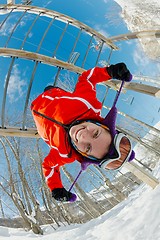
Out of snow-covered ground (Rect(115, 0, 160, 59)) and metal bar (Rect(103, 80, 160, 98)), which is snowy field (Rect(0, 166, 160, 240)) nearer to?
metal bar (Rect(103, 80, 160, 98))

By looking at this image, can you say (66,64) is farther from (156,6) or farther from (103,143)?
(156,6)

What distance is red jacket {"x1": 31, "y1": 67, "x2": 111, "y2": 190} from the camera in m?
3.63

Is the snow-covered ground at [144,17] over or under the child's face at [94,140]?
over

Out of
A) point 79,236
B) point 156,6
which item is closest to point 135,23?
point 156,6

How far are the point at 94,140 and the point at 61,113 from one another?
815mm

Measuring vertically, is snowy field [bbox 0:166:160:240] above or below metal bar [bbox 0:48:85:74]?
below

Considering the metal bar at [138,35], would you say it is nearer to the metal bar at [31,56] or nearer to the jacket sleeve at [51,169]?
the metal bar at [31,56]

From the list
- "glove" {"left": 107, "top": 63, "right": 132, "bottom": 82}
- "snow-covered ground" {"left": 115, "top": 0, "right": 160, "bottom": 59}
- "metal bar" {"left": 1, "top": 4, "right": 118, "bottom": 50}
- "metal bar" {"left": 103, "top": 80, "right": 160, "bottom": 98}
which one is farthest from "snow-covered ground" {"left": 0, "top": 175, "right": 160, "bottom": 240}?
"snow-covered ground" {"left": 115, "top": 0, "right": 160, "bottom": 59}

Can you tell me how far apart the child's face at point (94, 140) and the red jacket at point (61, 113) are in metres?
0.30

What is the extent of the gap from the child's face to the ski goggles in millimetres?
61

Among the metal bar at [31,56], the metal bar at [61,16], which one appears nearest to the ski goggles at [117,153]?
the metal bar at [31,56]

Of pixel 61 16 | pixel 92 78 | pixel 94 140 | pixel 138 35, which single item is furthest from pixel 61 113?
pixel 61 16

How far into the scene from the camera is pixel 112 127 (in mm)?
3273

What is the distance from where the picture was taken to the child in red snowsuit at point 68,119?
326 centimetres
